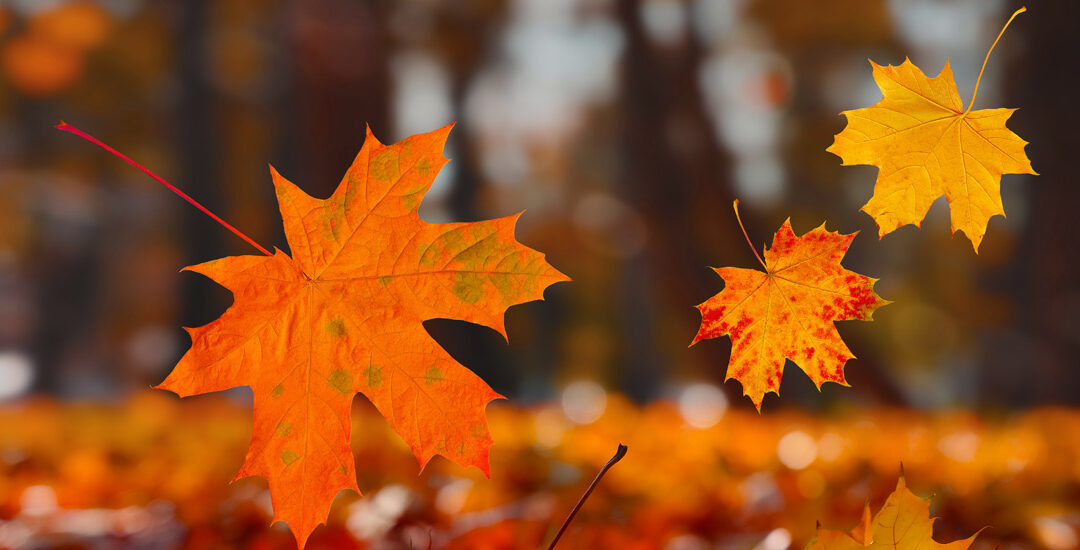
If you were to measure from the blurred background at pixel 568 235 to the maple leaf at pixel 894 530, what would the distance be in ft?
1.75

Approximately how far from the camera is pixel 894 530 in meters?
0.88

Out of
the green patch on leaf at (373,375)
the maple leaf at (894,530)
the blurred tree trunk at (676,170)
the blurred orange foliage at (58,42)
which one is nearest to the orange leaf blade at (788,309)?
the maple leaf at (894,530)

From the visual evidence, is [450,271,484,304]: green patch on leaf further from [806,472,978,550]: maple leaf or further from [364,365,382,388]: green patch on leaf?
[806,472,978,550]: maple leaf

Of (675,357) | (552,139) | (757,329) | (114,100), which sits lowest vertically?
(675,357)

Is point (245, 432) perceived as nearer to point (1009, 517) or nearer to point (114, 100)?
point (1009, 517)

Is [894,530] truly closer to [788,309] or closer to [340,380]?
[788,309]

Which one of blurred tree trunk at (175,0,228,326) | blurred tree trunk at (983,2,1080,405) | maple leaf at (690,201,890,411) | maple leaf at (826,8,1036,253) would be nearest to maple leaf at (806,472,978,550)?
maple leaf at (690,201,890,411)

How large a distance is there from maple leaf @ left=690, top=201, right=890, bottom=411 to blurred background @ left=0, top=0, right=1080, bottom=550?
1.16 feet

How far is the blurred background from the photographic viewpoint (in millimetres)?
1948

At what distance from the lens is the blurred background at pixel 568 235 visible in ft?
6.39

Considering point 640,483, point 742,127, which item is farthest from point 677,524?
point 742,127

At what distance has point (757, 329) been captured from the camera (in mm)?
833

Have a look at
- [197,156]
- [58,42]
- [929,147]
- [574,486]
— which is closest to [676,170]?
[574,486]

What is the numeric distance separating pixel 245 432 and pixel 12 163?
42.5ft
